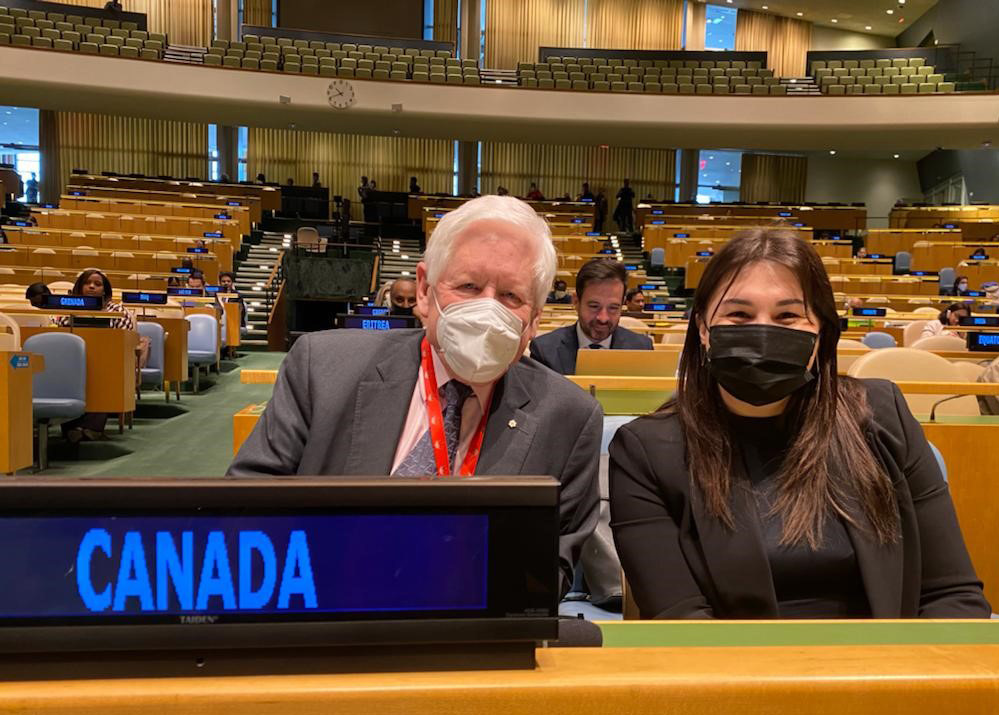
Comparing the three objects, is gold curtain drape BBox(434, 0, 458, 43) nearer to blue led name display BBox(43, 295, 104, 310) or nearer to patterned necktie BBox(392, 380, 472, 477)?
blue led name display BBox(43, 295, 104, 310)

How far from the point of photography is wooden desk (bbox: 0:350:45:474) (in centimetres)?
438

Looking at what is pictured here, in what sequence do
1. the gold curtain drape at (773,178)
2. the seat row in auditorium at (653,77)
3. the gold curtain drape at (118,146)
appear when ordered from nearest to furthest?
the seat row in auditorium at (653,77), the gold curtain drape at (118,146), the gold curtain drape at (773,178)

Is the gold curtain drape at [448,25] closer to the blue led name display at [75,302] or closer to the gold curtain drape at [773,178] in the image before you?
the gold curtain drape at [773,178]

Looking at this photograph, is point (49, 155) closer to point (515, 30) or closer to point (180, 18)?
point (180, 18)

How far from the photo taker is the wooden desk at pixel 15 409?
14.4 feet

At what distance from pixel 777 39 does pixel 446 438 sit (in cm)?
2691

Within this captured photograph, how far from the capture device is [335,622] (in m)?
0.55

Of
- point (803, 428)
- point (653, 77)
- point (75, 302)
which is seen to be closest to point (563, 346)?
point (803, 428)

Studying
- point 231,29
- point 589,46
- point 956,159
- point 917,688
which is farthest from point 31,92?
point 956,159

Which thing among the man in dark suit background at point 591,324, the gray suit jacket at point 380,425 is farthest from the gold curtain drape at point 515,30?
the gray suit jacket at point 380,425

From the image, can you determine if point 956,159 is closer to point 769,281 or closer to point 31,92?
point 31,92

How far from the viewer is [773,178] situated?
25641mm

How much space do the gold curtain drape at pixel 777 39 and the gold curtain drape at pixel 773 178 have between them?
98.1 inches

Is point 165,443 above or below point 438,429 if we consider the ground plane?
below
